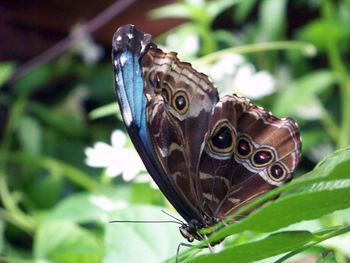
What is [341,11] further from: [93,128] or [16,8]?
[16,8]

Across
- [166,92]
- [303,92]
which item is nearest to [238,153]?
[166,92]

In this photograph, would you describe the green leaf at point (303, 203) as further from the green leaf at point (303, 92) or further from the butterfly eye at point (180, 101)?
the green leaf at point (303, 92)

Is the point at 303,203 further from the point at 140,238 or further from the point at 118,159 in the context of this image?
the point at 118,159

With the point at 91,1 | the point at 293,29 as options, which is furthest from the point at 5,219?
the point at 293,29

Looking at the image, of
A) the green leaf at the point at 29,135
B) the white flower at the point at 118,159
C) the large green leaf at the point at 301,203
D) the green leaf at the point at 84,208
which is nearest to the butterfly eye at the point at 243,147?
the white flower at the point at 118,159

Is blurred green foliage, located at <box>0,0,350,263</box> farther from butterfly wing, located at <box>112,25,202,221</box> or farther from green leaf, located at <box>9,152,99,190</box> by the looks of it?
butterfly wing, located at <box>112,25,202,221</box>

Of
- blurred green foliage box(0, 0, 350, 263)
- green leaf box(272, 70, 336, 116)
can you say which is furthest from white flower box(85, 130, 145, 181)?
green leaf box(272, 70, 336, 116)
